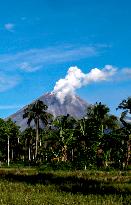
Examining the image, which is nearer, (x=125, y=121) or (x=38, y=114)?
(x=125, y=121)

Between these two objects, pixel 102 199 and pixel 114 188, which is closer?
pixel 102 199

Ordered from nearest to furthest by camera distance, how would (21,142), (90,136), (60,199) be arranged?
(60,199)
(90,136)
(21,142)

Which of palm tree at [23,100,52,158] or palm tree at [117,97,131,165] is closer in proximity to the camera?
palm tree at [117,97,131,165]

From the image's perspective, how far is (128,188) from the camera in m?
33.2

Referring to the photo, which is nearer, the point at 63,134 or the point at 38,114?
the point at 63,134

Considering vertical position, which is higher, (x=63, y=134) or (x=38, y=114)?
(x=38, y=114)

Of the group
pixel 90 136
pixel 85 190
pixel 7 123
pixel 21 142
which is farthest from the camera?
pixel 21 142

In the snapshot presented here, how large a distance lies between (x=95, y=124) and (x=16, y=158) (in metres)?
56.5

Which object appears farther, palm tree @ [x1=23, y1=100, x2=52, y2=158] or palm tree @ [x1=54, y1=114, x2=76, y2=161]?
palm tree @ [x1=23, y1=100, x2=52, y2=158]

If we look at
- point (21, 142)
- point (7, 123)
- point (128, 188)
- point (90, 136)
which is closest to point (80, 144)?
point (90, 136)

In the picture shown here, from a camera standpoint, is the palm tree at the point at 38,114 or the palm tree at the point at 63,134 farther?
the palm tree at the point at 38,114

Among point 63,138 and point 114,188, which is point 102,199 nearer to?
point 114,188

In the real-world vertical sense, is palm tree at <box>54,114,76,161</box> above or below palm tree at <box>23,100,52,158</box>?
below

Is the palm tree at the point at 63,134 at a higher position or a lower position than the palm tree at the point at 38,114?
lower
